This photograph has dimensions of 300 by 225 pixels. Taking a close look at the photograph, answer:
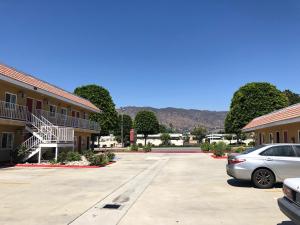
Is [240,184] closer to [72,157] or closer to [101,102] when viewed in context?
[72,157]

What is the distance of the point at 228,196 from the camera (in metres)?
10.2

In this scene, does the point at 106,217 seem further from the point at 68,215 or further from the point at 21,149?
the point at 21,149

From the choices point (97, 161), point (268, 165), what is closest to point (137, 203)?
point (268, 165)

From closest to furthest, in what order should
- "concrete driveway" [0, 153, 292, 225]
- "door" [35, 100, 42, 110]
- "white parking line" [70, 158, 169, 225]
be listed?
"white parking line" [70, 158, 169, 225] < "concrete driveway" [0, 153, 292, 225] < "door" [35, 100, 42, 110]

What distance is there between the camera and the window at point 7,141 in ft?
78.9

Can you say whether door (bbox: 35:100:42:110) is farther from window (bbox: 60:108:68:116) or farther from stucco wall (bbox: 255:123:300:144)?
stucco wall (bbox: 255:123:300:144)

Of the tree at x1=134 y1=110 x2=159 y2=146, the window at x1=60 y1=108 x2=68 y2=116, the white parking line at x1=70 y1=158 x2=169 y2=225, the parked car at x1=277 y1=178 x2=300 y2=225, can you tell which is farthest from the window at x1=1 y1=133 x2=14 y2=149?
the tree at x1=134 y1=110 x2=159 y2=146

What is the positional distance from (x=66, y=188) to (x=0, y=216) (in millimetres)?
4284

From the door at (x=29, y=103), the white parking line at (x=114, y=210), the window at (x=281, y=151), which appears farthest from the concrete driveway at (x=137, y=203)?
the door at (x=29, y=103)

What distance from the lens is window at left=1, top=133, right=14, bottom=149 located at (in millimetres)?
24062

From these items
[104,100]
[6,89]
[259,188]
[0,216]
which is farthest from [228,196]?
[104,100]

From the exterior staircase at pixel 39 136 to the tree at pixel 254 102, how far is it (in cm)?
3827

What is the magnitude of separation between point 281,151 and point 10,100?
19.0 metres

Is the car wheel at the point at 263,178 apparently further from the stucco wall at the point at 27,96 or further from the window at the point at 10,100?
the stucco wall at the point at 27,96
